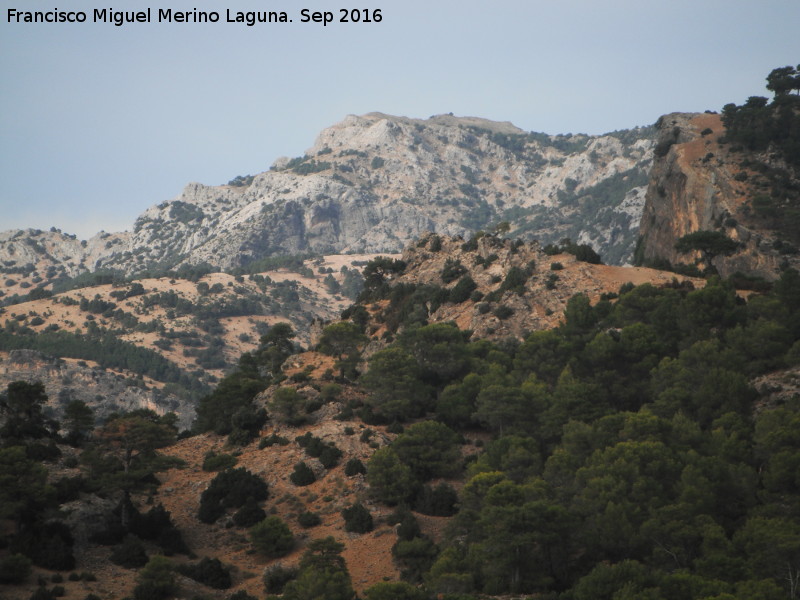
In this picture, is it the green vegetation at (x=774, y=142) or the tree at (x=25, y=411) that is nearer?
the tree at (x=25, y=411)

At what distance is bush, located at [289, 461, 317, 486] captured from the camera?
7219cm

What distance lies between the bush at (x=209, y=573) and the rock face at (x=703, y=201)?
245 ft

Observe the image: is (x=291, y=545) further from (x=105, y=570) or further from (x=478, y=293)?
(x=478, y=293)

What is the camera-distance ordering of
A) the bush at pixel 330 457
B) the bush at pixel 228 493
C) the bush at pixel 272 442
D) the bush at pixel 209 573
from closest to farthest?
1. the bush at pixel 209 573
2. the bush at pixel 228 493
3. the bush at pixel 330 457
4. the bush at pixel 272 442

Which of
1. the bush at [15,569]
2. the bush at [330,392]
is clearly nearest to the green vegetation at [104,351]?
the bush at [330,392]

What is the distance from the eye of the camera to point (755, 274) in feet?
381

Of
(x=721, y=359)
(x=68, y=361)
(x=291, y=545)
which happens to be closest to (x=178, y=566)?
(x=291, y=545)

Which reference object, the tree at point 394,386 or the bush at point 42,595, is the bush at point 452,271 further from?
the bush at point 42,595

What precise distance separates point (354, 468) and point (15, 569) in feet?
91.4

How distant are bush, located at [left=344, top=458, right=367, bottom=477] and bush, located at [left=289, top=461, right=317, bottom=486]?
2.82m

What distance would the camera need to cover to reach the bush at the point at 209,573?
57.7 m

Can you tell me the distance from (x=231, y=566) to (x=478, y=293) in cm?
5065

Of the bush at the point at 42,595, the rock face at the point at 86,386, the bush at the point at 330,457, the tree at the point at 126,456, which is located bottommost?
the rock face at the point at 86,386

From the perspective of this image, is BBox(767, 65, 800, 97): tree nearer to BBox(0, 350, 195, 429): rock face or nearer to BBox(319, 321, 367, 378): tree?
BBox(319, 321, 367, 378): tree
